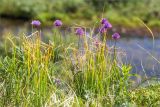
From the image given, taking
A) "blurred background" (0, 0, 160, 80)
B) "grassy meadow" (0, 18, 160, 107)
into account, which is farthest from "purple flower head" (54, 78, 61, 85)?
"blurred background" (0, 0, 160, 80)

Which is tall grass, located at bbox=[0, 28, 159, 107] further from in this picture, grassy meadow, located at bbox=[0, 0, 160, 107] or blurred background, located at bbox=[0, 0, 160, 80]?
blurred background, located at bbox=[0, 0, 160, 80]

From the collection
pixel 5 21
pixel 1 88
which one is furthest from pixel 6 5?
pixel 1 88

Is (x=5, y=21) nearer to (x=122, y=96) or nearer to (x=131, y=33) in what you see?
(x=131, y=33)

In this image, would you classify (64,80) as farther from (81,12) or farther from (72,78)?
(81,12)

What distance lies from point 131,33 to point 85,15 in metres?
3.20

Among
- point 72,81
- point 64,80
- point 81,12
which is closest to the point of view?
point 72,81

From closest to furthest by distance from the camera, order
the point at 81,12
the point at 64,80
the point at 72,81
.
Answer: the point at 72,81
the point at 64,80
the point at 81,12

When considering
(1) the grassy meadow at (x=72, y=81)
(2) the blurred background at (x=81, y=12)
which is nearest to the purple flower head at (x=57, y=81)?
(1) the grassy meadow at (x=72, y=81)

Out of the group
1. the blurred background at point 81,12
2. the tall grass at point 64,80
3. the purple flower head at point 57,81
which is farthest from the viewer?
the blurred background at point 81,12

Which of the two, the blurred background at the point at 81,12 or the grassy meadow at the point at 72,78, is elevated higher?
the grassy meadow at the point at 72,78

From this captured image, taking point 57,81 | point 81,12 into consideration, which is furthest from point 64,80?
point 81,12

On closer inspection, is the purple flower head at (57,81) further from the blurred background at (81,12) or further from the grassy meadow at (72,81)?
the blurred background at (81,12)

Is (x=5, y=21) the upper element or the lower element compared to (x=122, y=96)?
lower

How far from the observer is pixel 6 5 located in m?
23.4
